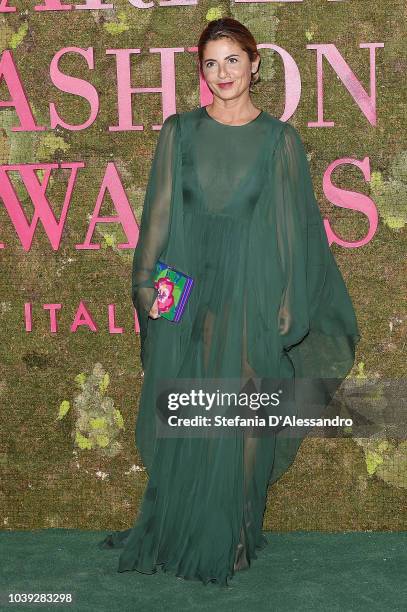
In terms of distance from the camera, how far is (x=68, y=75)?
3.97 metres

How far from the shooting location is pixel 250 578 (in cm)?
355

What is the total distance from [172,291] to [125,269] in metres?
0.55

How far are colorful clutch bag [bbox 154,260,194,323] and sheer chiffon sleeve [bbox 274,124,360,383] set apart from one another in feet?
1.13

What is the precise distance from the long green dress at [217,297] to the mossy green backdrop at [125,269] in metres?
0.37

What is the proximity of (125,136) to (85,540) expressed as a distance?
5.17ft

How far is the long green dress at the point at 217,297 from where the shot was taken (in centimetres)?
355

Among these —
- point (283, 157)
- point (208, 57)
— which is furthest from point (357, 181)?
point (208, 57)

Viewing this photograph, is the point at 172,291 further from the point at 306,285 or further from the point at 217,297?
the point at 306,285

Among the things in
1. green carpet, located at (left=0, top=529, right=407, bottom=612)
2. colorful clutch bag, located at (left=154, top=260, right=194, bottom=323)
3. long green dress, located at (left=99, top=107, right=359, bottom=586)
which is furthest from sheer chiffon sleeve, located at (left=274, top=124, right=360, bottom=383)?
green carpet, located at (left=0, top=529, right=407, bottom=612)

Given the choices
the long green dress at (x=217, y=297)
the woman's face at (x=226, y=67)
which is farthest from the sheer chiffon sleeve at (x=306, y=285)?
the woman's face at (x=226, y=67)

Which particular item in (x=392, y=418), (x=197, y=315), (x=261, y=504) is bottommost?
(x=261, y=504)

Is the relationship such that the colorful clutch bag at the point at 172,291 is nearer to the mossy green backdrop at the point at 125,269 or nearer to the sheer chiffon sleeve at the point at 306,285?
the sheer chiffon sleeve at the point at 306,285

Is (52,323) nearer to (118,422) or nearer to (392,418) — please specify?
(118,422)

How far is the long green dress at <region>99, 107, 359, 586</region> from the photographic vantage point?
355 cm
